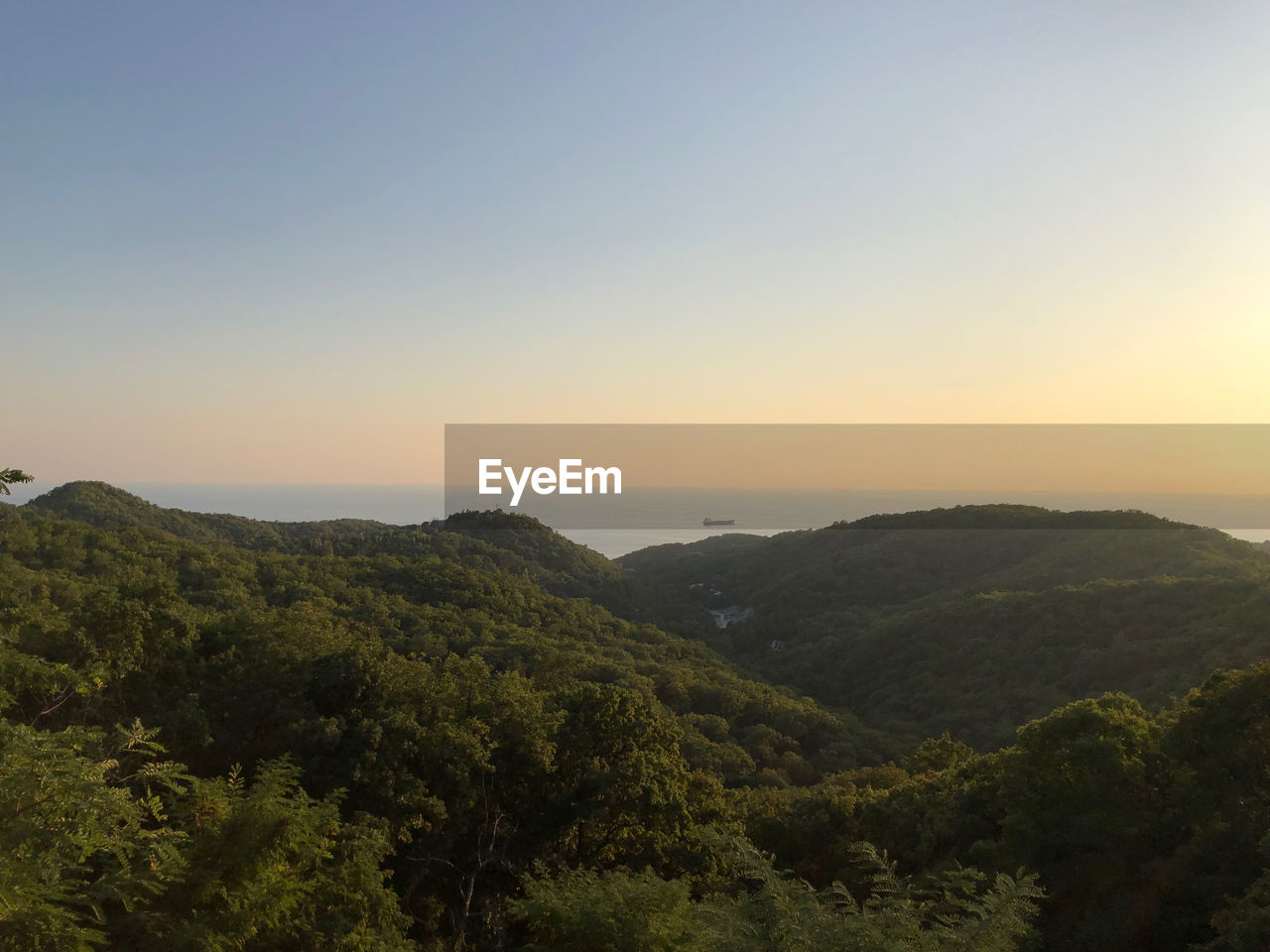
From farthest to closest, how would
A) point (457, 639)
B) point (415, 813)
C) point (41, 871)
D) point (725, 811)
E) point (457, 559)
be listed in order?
point (457, 559)
point (457, 639)
point (725, 811)
point (415, 813)
point (41, 871)

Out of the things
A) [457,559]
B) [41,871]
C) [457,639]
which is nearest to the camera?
[41,871]

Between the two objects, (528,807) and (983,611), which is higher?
(528,807)

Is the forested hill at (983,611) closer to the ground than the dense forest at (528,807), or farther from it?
closer to the ground

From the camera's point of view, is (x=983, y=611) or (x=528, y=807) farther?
(x=983, y=611)

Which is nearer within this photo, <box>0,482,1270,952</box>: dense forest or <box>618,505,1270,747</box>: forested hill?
<box>0,482,1270,952</box>: dense forest

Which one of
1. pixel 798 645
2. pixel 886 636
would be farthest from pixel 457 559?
pixel 886 636

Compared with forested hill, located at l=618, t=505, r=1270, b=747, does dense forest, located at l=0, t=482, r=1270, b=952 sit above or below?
above

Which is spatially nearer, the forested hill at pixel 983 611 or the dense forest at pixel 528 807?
the dense forest at pixel 528 807

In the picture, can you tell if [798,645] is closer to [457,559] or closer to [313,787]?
[457,559]
